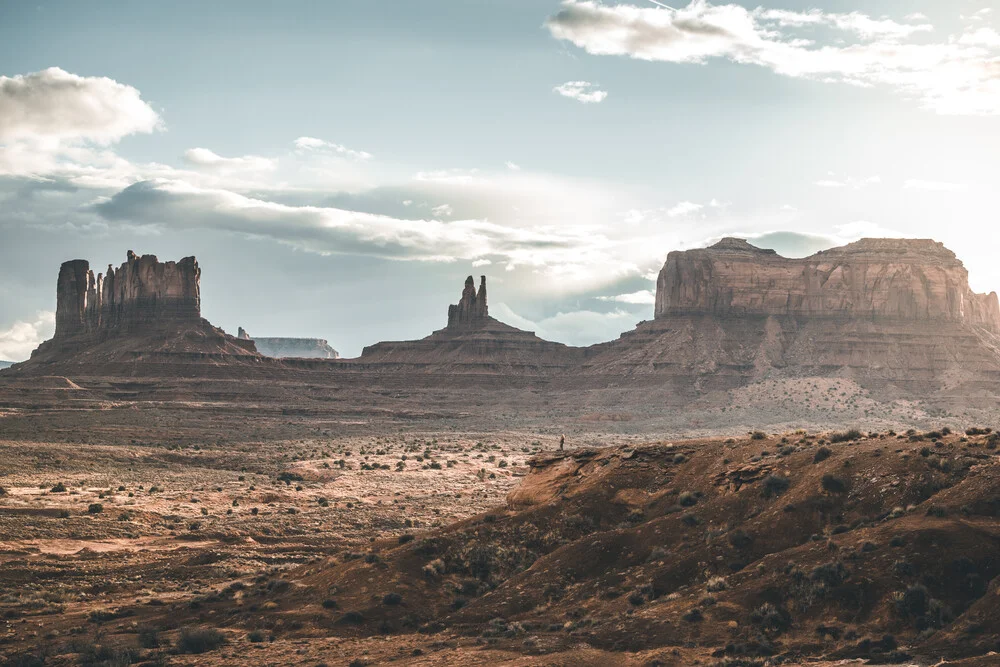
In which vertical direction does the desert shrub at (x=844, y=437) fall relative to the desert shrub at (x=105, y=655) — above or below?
above

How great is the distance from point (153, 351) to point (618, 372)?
8428cm

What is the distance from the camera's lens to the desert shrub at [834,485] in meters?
28.1

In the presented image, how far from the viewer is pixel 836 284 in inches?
7156

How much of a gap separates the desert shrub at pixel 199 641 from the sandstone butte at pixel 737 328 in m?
142

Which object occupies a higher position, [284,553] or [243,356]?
[243,356]

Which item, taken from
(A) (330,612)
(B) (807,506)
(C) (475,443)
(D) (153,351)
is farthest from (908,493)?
(D) (153,351)

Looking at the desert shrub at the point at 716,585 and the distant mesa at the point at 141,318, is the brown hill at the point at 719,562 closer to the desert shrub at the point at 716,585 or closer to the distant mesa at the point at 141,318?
the desert shrub at the point at 716,585

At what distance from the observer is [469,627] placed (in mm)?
27547

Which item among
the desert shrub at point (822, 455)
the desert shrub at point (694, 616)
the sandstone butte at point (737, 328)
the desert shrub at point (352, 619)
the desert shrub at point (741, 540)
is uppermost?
the sandstone butte at point (737, 328)

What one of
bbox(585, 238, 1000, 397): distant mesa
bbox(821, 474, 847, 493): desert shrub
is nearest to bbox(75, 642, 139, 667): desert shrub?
bbox(821, 474, 847, 493): desert shrub

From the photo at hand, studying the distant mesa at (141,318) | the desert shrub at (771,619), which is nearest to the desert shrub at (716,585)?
the desert shrub at (771,619)

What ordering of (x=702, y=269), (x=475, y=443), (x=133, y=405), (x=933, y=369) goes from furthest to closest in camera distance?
(x=702, y=269)
(x=933, y=369)
(x=133, y=405)
(x=475, y=443)

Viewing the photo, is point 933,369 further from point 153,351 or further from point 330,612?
point 330,612

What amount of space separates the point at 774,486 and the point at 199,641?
697 inches
